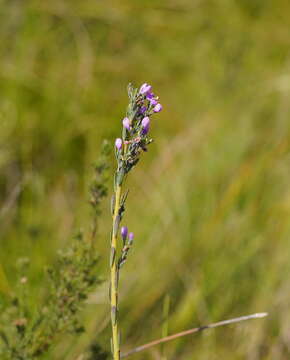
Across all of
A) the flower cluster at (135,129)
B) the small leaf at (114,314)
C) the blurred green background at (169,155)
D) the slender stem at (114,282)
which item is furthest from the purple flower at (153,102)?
the blurred green background at (169,155)

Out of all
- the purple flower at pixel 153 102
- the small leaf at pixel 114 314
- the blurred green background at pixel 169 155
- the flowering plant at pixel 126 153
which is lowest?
the small leaf at pixel 114 314

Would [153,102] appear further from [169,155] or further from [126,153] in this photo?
[169,155]

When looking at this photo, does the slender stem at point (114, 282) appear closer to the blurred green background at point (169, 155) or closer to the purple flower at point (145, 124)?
the purple flower at point (145, 124)

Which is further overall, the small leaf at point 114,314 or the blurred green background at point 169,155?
the blurred green background at point 169,155

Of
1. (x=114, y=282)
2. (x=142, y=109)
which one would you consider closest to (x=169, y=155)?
(x=142, y=109)

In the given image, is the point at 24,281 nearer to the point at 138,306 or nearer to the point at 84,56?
the point at 138,306

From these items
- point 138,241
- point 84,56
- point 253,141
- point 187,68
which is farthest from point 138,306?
point 187,68

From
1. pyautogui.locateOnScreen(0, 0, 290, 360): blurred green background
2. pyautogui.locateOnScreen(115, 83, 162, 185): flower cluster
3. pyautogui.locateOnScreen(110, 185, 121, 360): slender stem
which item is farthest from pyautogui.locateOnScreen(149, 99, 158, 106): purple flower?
pyautogui.locateOnScreen(0, 0, 290, 360): blurred green background
